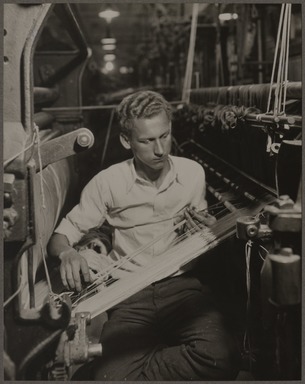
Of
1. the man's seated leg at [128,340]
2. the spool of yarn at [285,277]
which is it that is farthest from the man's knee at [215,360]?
the spool of yarn at [285,277]

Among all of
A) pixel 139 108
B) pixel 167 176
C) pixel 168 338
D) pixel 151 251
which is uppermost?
pixel 139 108

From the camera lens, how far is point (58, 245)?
1.59 m

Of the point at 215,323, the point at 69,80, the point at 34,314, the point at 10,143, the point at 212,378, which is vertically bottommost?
the point at 212,378

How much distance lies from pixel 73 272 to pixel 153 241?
15.1 inches

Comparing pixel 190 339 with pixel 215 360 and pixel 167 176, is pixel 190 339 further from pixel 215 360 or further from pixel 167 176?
pixel 167 176

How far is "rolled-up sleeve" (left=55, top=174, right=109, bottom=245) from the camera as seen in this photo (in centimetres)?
170

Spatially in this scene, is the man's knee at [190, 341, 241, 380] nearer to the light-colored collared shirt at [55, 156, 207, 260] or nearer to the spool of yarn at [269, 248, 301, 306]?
the light-colored collared shirt at [55, 156, 207, 260]

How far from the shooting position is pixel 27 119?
1118 millimetres

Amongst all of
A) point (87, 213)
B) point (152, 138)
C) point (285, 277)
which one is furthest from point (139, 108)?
point (285, 277)

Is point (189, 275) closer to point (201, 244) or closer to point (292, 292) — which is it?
point (201, 244)

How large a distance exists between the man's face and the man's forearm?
1.32ft

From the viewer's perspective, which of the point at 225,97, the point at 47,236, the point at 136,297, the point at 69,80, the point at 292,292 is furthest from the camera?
the point at 69,80

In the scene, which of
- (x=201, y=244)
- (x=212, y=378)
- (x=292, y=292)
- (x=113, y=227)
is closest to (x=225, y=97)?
(x=113, y=227)

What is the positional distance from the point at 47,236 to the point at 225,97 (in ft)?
4.09
